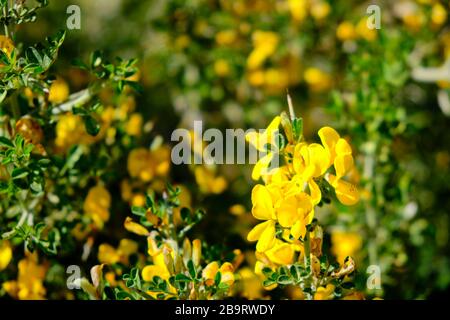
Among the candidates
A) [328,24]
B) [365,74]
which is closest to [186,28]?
[328,24]

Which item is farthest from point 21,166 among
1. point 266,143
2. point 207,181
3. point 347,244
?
point 347,244

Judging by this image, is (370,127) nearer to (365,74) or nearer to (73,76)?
(365,74)

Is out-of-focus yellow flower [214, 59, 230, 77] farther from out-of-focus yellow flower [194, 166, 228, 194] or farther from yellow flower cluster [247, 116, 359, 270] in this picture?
yellow flower cluster [247, 116, 359, 270]

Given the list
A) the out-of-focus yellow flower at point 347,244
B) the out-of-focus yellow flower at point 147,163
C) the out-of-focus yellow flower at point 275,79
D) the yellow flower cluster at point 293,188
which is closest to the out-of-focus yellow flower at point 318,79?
the out-of-focus yellow flower at point 275,79

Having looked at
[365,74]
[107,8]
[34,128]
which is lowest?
[34,128]

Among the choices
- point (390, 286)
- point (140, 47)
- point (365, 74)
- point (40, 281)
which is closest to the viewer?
point (40, 281)

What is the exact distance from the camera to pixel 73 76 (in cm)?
304

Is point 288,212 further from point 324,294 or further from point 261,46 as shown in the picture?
point 261,46

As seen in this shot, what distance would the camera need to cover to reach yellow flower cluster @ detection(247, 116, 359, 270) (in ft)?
4.50

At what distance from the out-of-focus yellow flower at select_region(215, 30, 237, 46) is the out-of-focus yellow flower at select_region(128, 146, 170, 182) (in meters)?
0.89

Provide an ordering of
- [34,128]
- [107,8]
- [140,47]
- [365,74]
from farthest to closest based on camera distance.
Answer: [107,8] < [140,47] < [365,74] < [34,128]

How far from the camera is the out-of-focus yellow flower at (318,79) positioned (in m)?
2.91

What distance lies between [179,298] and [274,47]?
1560mm

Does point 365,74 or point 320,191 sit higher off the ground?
Answer: point 365,74
